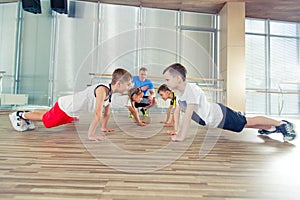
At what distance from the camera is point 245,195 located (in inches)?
19.8

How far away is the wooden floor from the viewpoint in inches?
19.7

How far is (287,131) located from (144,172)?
1.14 metres

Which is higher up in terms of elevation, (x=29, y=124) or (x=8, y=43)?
(x=8, y=43)

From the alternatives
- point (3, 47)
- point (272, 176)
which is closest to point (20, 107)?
point (3, 47)

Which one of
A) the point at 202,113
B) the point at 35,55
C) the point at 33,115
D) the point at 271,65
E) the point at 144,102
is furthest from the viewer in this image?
the point at 271,65

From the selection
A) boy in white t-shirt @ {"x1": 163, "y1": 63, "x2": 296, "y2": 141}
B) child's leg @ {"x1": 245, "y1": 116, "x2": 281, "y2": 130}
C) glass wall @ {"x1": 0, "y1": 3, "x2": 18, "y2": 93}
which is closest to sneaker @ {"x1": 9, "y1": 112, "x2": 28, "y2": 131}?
boy in white t-shirt @ {"x1": 163, "y1": 63, "x2": 296, "y2": 141}

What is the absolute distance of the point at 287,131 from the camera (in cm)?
136

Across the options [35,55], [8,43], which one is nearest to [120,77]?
[8,43]

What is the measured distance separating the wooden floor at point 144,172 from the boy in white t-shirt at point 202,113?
0.90 feet

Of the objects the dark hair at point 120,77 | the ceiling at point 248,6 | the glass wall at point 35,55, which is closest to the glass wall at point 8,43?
the glass wall at point 35,55

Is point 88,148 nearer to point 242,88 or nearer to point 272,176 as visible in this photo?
point 272,176

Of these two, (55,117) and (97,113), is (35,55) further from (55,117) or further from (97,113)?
(97,113)

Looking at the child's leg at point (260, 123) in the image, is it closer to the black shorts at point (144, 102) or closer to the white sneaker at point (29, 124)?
the black shorts at point (144, 102)

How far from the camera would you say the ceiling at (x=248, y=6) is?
4.15 m
